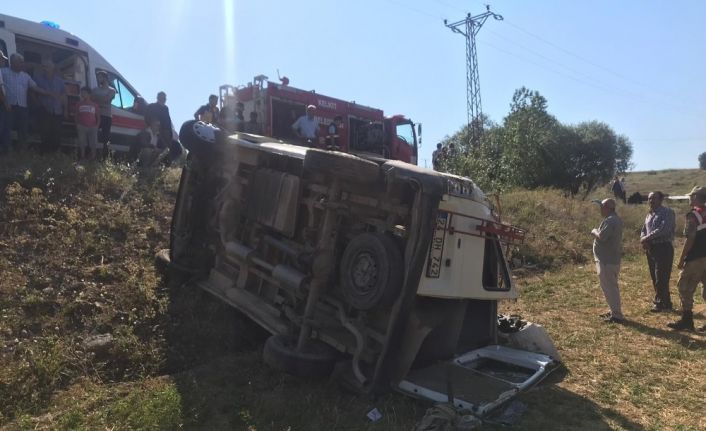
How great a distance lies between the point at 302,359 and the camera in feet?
14.2

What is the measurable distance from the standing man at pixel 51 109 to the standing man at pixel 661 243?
9724mm

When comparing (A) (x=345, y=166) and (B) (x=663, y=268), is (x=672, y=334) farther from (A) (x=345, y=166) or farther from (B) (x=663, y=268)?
(A) (x=345, y=166)

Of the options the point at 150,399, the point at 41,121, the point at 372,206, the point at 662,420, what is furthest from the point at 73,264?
the point at 662,420

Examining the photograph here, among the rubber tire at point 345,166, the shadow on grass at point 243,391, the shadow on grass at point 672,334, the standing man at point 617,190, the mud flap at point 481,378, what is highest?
the standing man at point 617,190

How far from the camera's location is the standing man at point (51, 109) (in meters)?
9.27

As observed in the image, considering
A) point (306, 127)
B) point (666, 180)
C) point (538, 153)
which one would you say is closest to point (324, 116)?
point (306, 127)

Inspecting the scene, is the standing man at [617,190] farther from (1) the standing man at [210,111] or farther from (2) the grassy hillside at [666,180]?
(2) the grassy hillside at [666,180]

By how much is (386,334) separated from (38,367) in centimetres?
274

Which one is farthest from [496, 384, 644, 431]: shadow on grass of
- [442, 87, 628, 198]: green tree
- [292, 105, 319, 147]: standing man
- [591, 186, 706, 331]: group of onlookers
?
[442, 87, 628, 198]: green tree

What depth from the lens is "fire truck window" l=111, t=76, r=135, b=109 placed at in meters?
11.0

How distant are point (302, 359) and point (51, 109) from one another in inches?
297

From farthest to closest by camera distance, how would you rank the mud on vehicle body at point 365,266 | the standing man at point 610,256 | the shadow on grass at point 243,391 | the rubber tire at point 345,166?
the standing man at point 610,256 → the rubber tire at point 345,166 → the mud on vehicle body at point 365,266 → the shadow on grass at point 243,391

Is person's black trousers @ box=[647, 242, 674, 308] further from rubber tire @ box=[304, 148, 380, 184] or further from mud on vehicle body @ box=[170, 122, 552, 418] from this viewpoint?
rubber tire @ box=[304, 148, 380, 184]

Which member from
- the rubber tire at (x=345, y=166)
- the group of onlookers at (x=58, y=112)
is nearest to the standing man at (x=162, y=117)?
the group of onlookers at (x=58, y=112)
